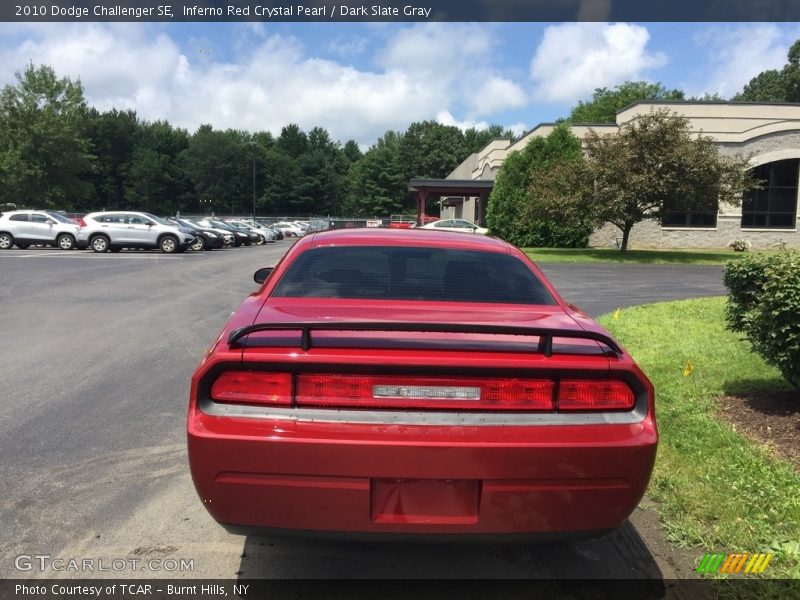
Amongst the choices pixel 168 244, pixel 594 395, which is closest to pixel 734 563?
pixel 594 395

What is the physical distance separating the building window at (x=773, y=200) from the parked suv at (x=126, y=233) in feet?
94.4

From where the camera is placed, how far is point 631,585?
2883 millimetres

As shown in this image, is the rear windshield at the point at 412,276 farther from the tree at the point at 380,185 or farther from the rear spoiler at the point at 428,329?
the tree at the point at 380,185

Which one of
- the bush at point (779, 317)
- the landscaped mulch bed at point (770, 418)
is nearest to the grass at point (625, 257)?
the landscaped mulch bed at point (770, 418)

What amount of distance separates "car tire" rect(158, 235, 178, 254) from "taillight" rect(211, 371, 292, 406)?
25338 mm

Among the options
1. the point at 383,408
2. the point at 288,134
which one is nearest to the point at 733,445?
the point at 383,408

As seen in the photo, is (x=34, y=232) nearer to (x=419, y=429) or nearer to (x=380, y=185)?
(x=419, y=429)

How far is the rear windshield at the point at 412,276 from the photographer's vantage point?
3428 millimetres

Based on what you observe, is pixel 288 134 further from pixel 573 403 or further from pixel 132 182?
pixel 573 403

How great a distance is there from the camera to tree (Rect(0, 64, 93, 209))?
58.2 meters

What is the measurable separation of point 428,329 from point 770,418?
360 centimetres

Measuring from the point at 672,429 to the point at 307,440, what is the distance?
11.1 feet

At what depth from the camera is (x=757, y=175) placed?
107 feet

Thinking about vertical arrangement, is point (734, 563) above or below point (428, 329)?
below
